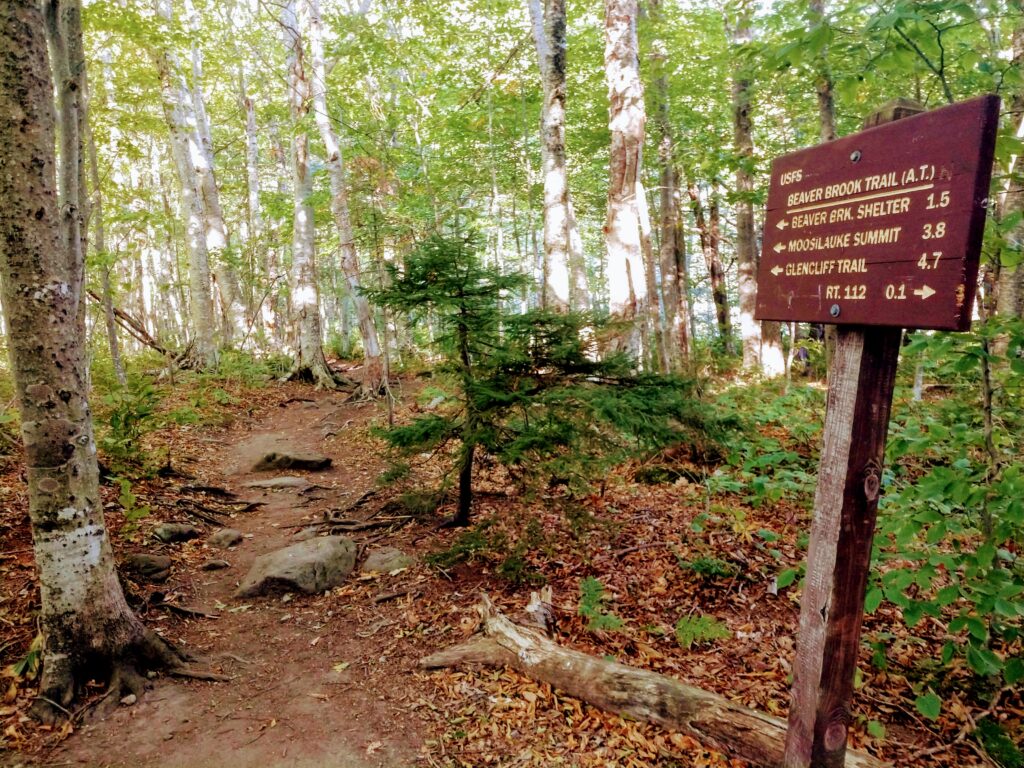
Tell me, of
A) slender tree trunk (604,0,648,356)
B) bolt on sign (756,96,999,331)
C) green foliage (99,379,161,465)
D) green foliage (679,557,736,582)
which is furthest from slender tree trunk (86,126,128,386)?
bolt on sign (756,96,999,331)

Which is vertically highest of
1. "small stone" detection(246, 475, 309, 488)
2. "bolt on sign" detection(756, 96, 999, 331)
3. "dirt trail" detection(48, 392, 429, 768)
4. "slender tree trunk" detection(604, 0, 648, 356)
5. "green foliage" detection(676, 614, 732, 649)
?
"slender tree trunk" detection(604, 0, 648, 356)

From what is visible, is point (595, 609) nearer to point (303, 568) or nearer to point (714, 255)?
point (303, 568)

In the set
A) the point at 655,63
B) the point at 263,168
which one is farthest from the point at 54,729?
the point at 263,168

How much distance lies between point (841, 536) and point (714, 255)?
56.7 ft

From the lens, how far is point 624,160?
7.64 meters

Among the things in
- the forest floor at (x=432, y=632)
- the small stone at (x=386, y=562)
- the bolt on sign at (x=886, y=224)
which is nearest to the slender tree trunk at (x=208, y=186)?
the forest floor at (x=432, y=632)

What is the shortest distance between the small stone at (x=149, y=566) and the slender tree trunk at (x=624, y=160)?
5820 millimetres

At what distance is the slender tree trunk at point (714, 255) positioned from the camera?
1798cm

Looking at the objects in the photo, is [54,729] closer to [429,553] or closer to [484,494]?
[429,553]

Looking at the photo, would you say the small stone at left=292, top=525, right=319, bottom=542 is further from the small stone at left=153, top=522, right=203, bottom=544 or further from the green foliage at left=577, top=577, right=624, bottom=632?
the green foliage at left=577, top=577, right=624, bottom=632

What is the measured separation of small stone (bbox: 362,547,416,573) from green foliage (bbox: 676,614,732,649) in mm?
2871

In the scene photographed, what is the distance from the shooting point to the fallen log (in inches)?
130

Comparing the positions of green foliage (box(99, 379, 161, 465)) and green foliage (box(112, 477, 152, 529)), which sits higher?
green foliage (box(99, 379, 161, 465))

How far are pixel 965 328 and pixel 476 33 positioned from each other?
14.5m
